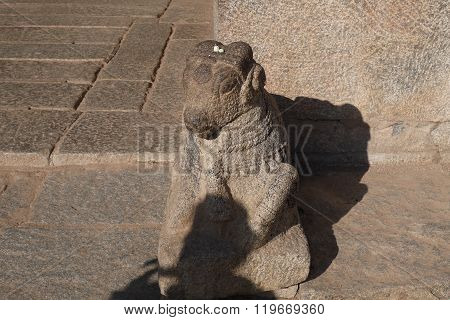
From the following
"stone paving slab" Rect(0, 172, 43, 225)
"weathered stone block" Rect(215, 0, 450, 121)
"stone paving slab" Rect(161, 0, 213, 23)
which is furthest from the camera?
"stone paving slab" Rect(161, 0, 213, 23)

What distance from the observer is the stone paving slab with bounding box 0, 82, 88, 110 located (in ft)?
14.9

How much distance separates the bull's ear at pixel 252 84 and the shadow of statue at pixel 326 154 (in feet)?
3.31

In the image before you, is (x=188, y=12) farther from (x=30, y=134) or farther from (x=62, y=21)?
(x=30, y=134)

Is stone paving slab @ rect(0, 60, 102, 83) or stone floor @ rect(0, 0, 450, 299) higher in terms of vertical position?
stone floor @ rect(0, 0, 450, 299)

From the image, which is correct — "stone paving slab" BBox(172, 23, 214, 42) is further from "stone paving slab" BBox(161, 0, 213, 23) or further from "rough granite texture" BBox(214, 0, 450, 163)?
"rough granite texture" BBox(214, 0, 450, 163)

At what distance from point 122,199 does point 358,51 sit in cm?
163

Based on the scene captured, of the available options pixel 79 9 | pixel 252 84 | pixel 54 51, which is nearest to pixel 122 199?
pixel 252 84

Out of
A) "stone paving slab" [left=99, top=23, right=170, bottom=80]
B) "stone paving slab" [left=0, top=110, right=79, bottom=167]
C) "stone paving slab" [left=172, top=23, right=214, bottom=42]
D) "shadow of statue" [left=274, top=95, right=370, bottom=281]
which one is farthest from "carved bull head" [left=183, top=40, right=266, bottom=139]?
"stone paving slab" [left=172, top=23, right=214, bottom=42]

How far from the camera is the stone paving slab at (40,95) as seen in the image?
179 inches

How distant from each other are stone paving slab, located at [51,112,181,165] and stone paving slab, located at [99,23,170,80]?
0.89 meters

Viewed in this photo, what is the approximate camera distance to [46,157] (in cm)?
379

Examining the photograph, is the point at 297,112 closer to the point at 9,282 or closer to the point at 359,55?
the point at 359,55

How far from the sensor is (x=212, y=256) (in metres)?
2.45

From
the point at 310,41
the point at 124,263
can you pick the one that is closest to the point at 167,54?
the point at 310,41
